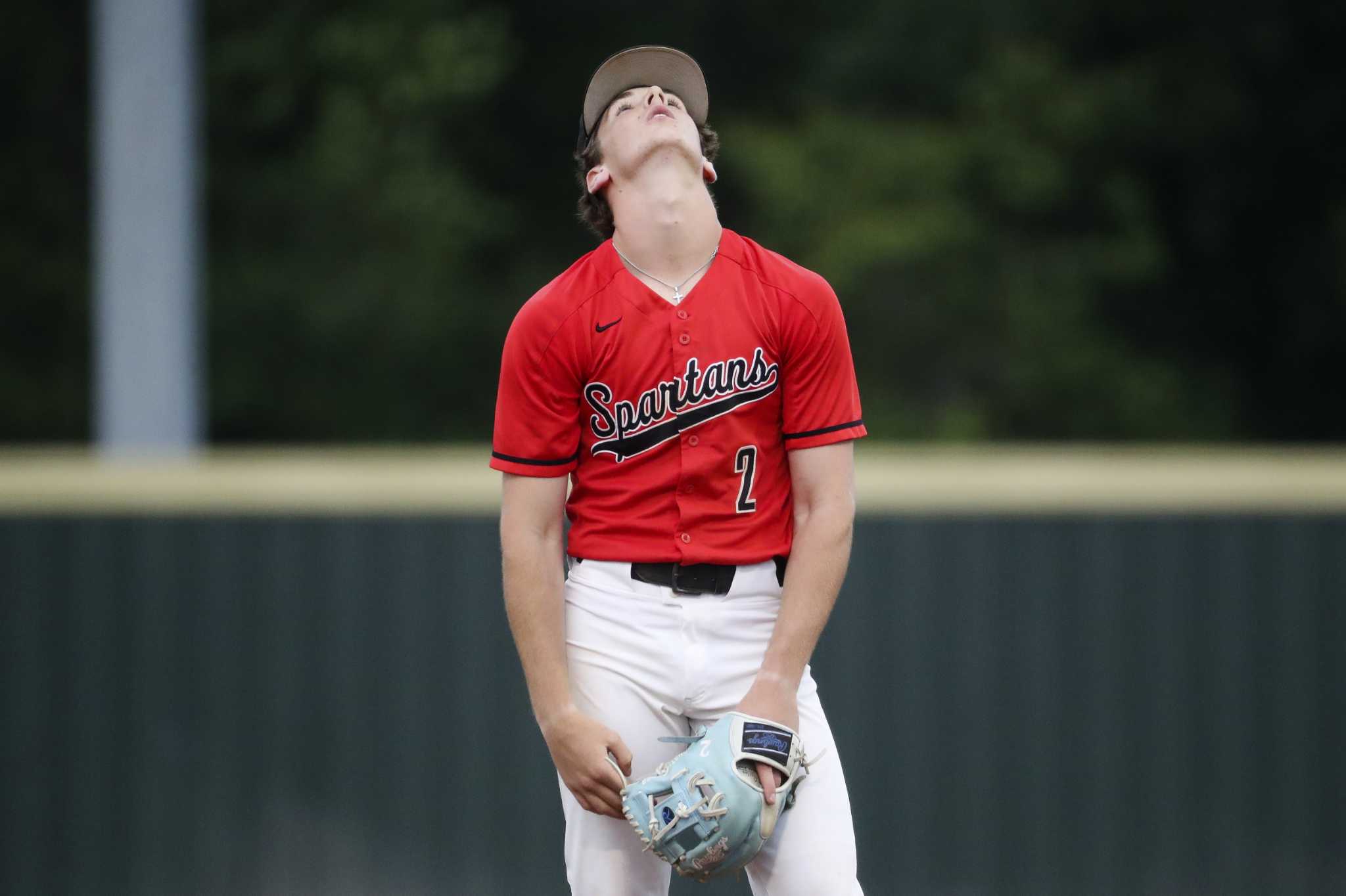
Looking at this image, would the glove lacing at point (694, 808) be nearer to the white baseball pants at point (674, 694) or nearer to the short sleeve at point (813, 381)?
the white baseball pants at point (674, 694)

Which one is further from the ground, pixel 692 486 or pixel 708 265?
pixel 708 265

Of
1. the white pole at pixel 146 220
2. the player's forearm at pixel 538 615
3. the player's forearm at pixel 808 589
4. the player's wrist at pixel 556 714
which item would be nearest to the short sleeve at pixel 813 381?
the player's forearm at pixel 808 589

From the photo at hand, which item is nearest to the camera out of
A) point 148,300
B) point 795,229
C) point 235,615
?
point 235,615

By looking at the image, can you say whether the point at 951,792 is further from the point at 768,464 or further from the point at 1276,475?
the point at 768,464

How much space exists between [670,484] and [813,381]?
0.32m

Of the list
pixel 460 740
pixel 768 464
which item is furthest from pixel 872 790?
pixel 768 464

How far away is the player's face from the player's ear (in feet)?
0.05

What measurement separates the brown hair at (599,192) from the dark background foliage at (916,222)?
7.69 meters

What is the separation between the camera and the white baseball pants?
2.54 m

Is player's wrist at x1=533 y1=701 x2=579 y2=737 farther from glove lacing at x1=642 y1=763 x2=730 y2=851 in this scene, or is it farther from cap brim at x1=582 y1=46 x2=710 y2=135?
cap brim at x1=582 y1=46 x2=710 y2=135

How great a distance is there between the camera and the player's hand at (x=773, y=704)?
2455 mm

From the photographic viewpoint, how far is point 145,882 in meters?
4.90

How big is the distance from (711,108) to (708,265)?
27.7 feet

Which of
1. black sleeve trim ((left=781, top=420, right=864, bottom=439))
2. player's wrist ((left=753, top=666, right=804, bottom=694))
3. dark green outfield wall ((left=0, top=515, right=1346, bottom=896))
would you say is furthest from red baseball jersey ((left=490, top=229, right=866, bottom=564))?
dark green outfield wall ((left=0, top=515, right=1346, bottom=896))
